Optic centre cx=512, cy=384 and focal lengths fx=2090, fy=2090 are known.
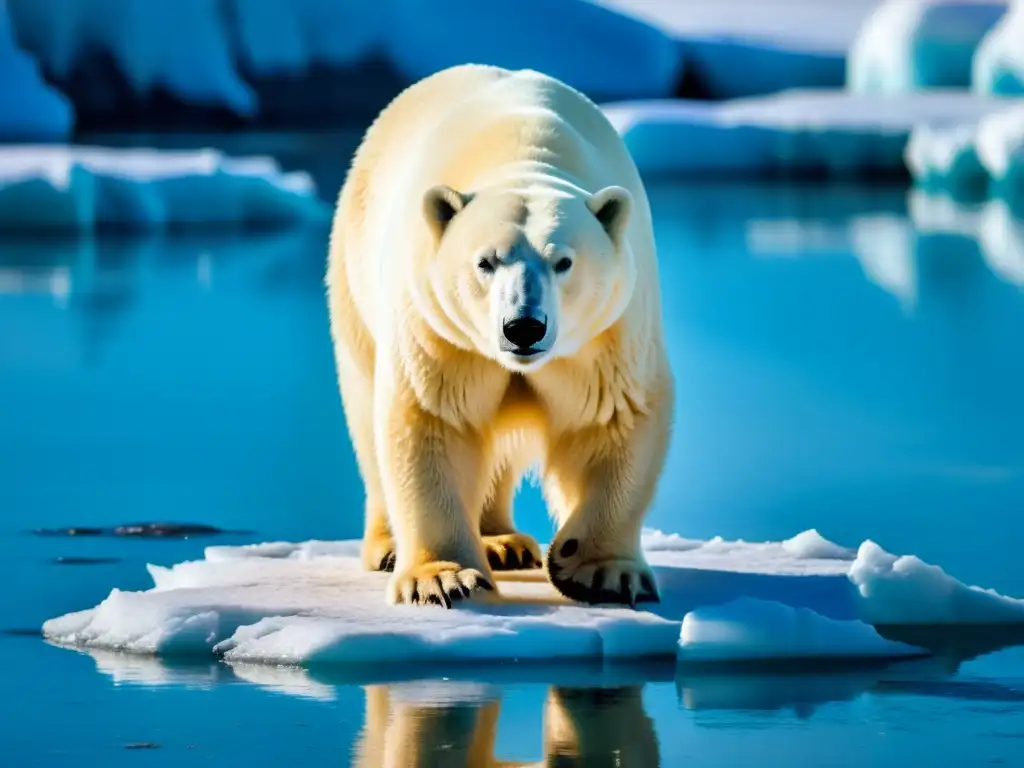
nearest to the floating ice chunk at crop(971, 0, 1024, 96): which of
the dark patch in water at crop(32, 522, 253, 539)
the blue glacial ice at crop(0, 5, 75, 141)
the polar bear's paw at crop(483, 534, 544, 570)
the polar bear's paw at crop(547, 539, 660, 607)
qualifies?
the blue glacial ice at crop(0, 5, 75, 141)

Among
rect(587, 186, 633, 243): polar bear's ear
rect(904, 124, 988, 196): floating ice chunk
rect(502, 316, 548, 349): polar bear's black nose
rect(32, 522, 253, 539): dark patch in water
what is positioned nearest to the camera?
rect(502, 316, 548, 349): polar bear's black nose

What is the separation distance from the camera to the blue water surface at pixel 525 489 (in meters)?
3.39

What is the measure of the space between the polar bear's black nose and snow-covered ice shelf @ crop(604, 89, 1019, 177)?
78.6 ft

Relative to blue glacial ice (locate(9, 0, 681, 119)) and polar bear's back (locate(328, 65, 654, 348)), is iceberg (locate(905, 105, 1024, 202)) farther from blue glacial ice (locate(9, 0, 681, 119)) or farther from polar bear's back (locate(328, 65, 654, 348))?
polar bear's back (locate(328, 65, 654, 348))

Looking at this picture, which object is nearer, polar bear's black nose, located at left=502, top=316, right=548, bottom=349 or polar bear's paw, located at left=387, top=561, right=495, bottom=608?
polar bear's black nose, located at left=502, top=316, right=548, bottom=349

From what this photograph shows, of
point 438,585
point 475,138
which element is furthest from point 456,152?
point 438,585

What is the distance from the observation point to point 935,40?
37.3m

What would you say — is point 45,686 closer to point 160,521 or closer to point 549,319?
point 549,319

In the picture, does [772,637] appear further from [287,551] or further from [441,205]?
[287,551]

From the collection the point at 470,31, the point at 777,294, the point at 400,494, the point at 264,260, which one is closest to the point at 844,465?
the point at 400,494

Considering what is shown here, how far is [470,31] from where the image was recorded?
180ft

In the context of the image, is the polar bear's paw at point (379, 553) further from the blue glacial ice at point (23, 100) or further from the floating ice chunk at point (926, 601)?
the blue glacial ice at point (23, 100)

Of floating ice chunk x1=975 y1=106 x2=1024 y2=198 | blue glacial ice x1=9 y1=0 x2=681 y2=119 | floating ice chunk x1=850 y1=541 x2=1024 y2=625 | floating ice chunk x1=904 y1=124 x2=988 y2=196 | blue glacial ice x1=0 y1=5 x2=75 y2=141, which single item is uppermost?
blue glacial ice x1=9 y1=0 x2=681 y2=119

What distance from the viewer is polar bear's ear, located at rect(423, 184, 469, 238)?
4.11 metres
